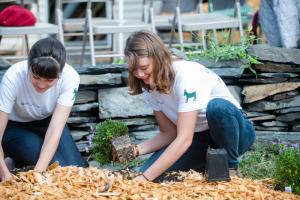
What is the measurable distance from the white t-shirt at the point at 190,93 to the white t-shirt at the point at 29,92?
0.47 metres

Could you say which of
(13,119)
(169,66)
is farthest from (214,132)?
(13,119)

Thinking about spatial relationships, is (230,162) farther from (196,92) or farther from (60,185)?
(60,185)

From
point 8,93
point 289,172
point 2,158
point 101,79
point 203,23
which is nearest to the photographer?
point 289,172

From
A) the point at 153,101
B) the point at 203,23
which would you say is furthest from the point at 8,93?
the point at 203,23

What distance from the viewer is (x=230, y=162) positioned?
431 centimetres

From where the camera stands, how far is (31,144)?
183 inches

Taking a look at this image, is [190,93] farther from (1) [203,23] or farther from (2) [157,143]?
(1) [203,23]

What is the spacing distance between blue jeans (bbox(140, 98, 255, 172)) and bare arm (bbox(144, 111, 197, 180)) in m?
0.22

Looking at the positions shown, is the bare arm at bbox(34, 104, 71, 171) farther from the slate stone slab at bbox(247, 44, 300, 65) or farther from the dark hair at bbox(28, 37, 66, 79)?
the slate stone slab at bbox(247, 44, 300, 65)

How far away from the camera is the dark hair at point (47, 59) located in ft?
13.5

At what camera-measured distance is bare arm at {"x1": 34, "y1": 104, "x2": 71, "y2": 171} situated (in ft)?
13.8

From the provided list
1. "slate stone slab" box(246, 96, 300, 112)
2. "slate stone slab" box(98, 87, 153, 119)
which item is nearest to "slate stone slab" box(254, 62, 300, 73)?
"slate stone slab" box(246, 96, 300, 112)

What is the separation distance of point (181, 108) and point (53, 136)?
0.78 metres

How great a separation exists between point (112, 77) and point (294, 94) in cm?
138
